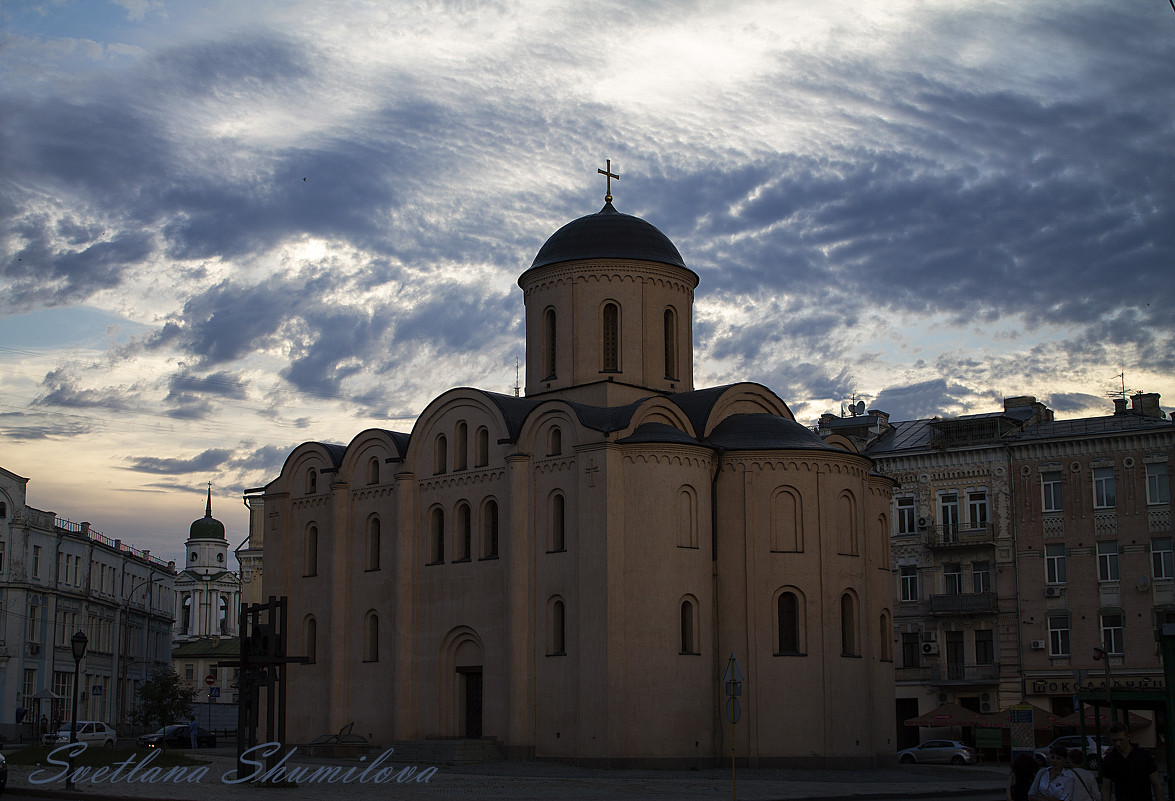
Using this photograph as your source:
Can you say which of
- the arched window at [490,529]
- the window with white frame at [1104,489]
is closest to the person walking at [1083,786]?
the arched window at [490,529]

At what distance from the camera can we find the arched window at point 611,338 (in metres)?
36.0

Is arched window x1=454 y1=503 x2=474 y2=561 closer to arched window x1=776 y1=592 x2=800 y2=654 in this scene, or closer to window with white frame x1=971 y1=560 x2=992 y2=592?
arched window x1=776 y1=592 x2=800 y2=654

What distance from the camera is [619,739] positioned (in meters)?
30.2

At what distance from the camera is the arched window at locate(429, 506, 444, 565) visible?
36000 millimetres

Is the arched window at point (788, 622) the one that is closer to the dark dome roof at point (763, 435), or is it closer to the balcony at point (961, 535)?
the dark dome roof at point (763, 435)

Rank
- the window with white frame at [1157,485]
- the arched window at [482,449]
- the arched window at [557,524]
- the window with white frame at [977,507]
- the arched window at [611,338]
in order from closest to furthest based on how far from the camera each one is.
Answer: the arched window at [557,524]
the arched window at [482,449]
the arched window at [611,338]
the window with white frame at [1157,485]
the window with white frame at [977,507]

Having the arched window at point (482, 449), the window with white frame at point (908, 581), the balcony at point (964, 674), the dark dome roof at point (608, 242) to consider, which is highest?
the dark dome roof at point (608, 242)

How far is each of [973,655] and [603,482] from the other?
18530mm

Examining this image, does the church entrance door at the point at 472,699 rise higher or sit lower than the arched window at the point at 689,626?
lower

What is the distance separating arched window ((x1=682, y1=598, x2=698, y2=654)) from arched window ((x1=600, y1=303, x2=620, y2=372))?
7285 millimetres

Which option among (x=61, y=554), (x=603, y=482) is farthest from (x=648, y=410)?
(x=61, y=554)

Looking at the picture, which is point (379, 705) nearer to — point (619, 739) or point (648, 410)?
point (619, 739)

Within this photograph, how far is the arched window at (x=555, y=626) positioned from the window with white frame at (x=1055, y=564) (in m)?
18.4

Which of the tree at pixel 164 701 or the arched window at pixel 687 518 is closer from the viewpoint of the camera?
the arched window at pixel 687 518
